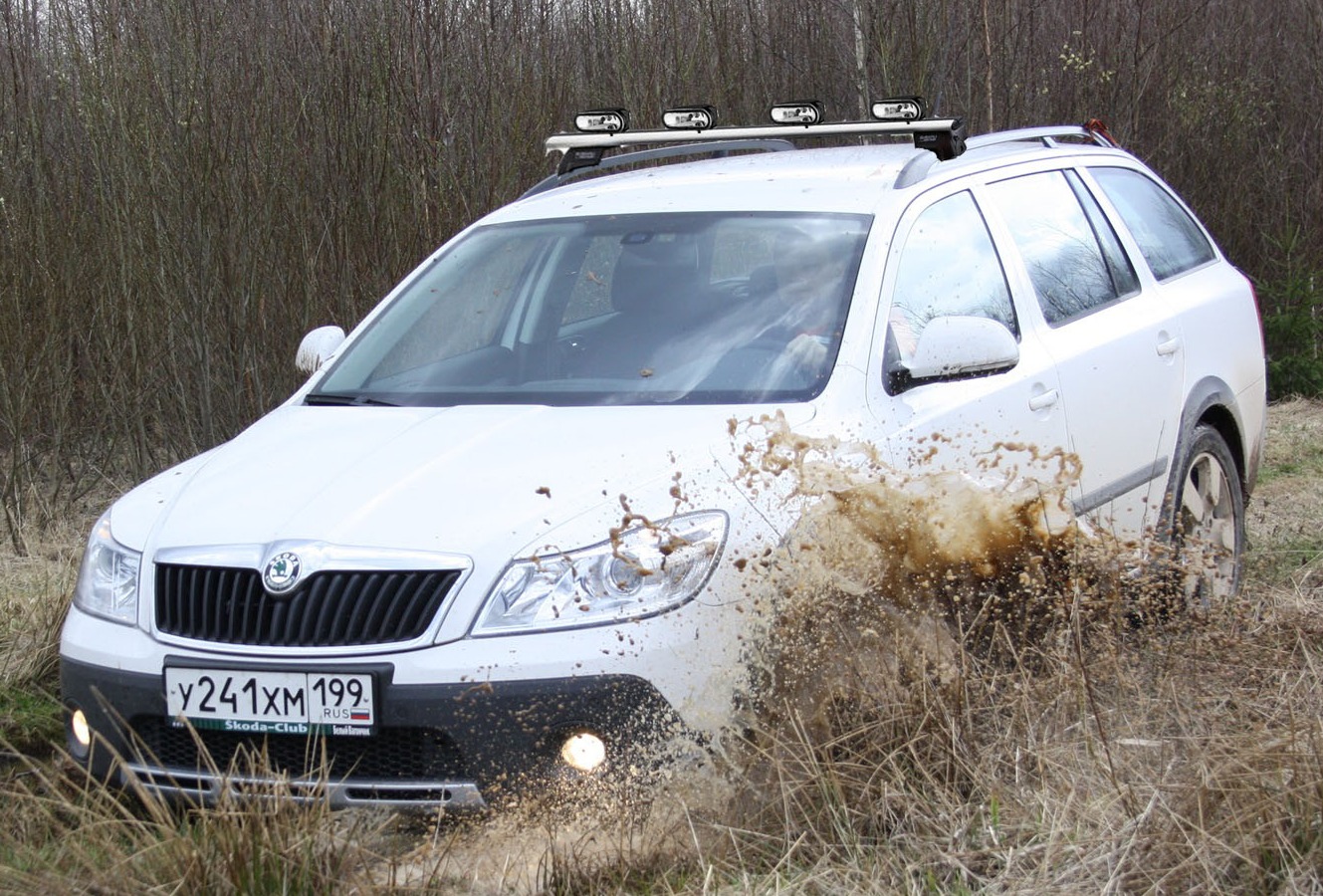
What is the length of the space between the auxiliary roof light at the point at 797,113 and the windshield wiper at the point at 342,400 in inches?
69.0

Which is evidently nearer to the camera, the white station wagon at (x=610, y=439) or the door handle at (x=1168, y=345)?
the white station wagon at (x=610, y=439)

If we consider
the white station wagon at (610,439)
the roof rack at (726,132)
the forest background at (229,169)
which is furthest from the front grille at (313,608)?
the forest background at (229,169)

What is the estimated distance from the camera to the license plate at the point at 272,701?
10.4ft

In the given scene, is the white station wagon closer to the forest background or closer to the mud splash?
the mud splash

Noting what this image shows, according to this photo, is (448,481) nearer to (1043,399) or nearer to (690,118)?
(1043,399)

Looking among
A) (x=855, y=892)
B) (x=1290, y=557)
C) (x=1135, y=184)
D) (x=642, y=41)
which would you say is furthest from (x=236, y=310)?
(x=855, y=892)

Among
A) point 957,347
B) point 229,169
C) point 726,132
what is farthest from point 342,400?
point 229,169

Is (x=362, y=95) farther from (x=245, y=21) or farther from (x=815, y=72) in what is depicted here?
(x=815, y=72)

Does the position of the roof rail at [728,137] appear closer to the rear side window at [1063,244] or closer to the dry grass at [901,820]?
the rear side window at [1063,244]

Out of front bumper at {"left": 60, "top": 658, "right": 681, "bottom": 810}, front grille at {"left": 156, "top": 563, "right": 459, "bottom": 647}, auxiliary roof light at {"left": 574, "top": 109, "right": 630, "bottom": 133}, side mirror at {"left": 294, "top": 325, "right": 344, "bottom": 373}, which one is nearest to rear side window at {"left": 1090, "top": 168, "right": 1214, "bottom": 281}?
auxiliary roof light at {"left": 574, "top": 109, "right": 630, "bottom": 133}

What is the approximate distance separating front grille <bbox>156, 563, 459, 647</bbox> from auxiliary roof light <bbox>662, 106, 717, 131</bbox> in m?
2.60

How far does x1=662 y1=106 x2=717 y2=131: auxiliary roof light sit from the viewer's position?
5.39 meters

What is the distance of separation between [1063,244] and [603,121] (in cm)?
163

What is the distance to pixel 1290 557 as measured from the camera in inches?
229
